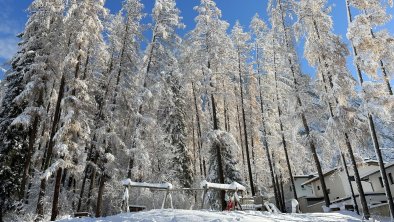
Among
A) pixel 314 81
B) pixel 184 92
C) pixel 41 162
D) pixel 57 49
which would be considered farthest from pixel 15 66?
pixel 314 81

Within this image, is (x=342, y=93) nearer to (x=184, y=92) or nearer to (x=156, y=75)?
(x=156, y=75)

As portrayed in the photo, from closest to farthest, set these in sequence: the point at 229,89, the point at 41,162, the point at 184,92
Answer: the point at 41,162 → the point at 229,89 → the point at 184,92

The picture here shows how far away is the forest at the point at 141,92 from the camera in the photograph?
18.0m

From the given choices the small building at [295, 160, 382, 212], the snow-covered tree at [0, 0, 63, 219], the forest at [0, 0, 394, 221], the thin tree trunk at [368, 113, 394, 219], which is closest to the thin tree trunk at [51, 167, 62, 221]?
the forest at [0, 0, 394, 221]

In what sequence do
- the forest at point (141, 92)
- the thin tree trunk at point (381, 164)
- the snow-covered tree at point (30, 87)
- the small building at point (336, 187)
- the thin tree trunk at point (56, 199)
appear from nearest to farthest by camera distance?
the thin tree trunk at point (381, 164), the thin tree trunk at point (56, 199), the forest at point (141, 92), the snow-covered tree at point (30, 87), the small building at point (336, 187)

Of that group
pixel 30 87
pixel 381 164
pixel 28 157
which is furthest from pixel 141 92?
pixel 381 164

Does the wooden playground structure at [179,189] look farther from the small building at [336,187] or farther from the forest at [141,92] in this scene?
the small building at [336,187]

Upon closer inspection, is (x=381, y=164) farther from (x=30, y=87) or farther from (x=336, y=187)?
(x=336, y=187)

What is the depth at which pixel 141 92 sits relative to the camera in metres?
22.2

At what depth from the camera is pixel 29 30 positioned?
21188 mm

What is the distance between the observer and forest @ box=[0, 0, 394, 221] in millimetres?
18031

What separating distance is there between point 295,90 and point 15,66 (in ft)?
65.6

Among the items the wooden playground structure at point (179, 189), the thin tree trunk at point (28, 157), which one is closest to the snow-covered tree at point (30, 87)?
the thin tree trunk at point (28, 157)

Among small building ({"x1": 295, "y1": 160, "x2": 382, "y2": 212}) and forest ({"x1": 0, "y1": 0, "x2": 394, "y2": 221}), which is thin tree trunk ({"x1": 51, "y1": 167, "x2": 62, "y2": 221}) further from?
small building ({"x1": 295, "y1": 160, "x2": 382, "y2": 212})
